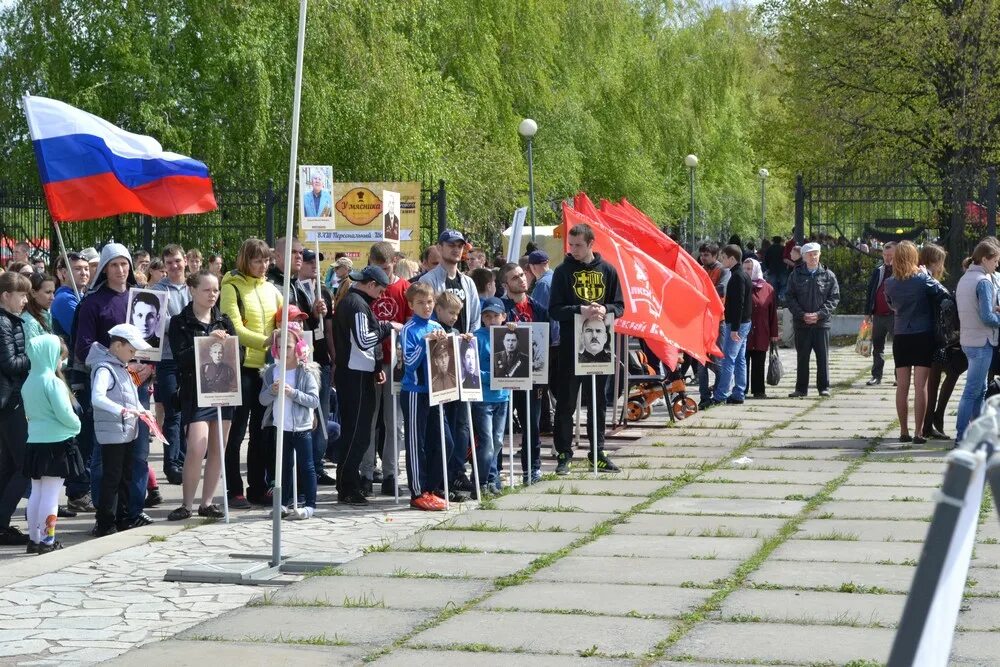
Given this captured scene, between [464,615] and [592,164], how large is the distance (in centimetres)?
3490

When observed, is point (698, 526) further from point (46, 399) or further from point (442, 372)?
point (46, 399)

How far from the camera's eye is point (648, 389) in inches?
584

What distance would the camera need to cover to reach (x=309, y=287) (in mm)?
12203

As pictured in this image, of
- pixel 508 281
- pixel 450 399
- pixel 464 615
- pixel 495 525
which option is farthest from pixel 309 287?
pixel 464 615

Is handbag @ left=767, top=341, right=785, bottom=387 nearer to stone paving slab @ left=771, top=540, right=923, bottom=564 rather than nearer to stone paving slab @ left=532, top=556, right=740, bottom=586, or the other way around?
stone paving slab @ left=771, top=540, right=923, bottom=564

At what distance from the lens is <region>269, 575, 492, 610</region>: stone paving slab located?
6961 mm

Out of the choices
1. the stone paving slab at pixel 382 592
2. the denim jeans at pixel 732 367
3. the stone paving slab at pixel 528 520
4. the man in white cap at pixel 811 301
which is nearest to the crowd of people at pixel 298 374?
the stone paving slab at pixel 528 520

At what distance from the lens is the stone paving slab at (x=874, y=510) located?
9352mm

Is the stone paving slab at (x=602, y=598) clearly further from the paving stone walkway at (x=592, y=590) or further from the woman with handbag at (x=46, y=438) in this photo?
the woman with handbag at (x=46, y=438)

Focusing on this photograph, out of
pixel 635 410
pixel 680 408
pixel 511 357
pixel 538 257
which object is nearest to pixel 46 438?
pixel 511 357

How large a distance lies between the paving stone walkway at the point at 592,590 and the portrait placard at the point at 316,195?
3.00m

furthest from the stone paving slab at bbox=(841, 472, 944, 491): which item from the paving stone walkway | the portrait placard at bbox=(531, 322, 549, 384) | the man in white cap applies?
the man in white cap

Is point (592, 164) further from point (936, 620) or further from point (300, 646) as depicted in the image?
point (936, 620)

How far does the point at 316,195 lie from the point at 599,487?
3.61 metres
